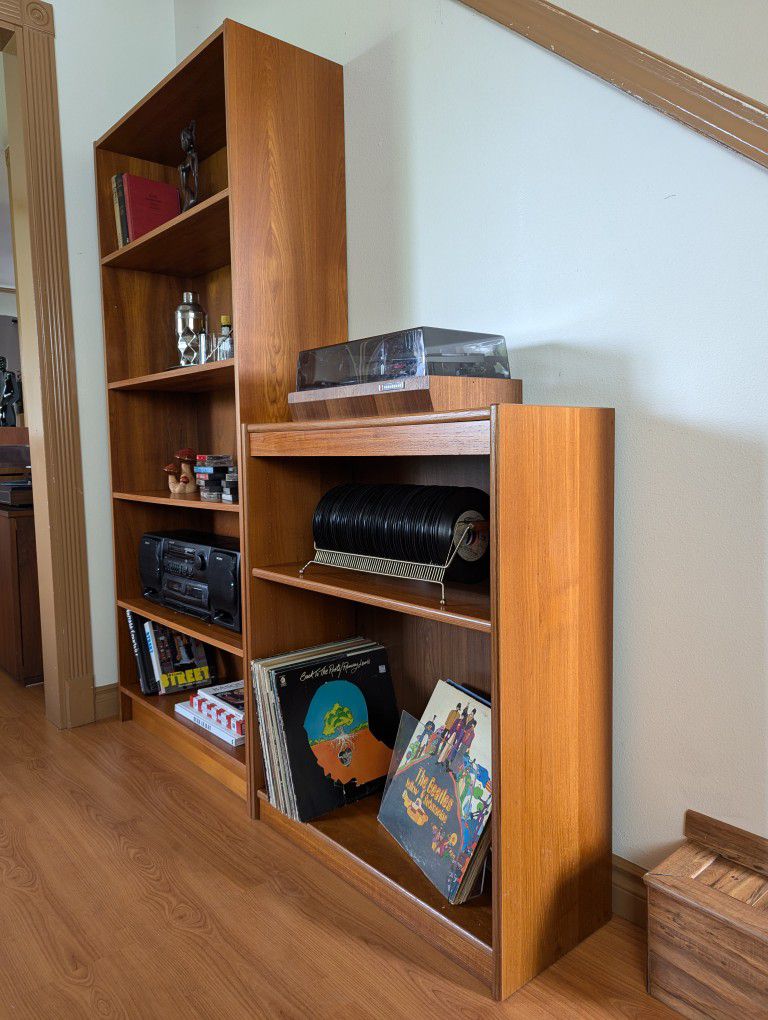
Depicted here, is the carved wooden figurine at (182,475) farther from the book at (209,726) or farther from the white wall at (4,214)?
the white wall at (4,214)

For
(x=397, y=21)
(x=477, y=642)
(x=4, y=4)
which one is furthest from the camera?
(x=4, y=4)

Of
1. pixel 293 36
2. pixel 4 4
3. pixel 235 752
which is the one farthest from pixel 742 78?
pixel 4 4

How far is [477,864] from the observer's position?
146 cm

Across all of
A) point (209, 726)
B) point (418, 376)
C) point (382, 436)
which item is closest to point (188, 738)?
point (209, 726)

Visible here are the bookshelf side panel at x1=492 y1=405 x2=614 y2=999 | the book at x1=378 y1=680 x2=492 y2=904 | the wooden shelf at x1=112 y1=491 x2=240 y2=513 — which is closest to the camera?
the bookshelf side panel at x1=492 y1=405 x2=614 y2=999

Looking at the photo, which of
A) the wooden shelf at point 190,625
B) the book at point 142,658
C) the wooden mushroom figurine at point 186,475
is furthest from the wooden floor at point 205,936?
the wooden mushroom figurine at point 186,475

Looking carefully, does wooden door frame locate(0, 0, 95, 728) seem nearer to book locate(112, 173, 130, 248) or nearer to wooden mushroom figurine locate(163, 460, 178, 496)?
book locate(112, 173, 130, 248)

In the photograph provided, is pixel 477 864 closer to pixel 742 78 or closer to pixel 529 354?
pixel 529 354

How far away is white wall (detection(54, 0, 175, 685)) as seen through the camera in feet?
8.40

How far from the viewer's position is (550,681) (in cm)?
135

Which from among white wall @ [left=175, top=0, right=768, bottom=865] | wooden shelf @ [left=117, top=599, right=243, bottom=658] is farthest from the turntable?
wooden shelf @ [left=117, top=599, right=243, bottom=658]

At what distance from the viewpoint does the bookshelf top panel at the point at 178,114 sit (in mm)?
1997

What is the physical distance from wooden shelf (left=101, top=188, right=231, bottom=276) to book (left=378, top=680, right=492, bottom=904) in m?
1.39

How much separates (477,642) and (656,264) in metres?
0.91
